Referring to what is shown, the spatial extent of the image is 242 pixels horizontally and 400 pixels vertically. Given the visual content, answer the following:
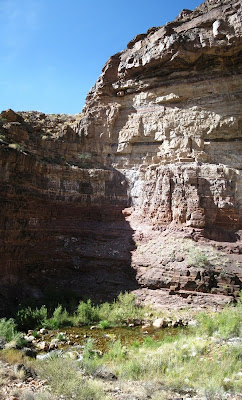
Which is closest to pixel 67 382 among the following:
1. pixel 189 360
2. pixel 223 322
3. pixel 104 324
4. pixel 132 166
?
pixel 189 360

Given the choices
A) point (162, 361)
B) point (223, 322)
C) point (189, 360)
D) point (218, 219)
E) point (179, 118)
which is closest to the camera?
point (162, 361)

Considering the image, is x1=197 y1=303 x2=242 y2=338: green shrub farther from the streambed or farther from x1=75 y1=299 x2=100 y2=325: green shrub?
x1=75 y1=299 x2=100 y2=325: green shrub

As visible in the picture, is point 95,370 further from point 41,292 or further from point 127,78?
point 127,78

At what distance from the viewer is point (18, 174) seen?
1820 cm

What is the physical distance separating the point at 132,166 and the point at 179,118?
A: 221 inches

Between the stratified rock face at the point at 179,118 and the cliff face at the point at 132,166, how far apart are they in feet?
0.28

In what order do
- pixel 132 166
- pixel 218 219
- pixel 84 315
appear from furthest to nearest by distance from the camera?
pixel 132 166 < pixel 218 219 < pixel 84 315

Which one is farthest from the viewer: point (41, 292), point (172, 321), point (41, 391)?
point (41, 292)

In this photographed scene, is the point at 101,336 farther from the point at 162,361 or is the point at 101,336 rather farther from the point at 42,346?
the point at 162,361

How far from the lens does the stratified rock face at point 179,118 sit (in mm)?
20312

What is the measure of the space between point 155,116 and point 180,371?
20919mm

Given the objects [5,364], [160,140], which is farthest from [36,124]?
[5,364]

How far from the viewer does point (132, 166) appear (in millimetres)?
25031

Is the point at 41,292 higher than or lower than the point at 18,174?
lower
